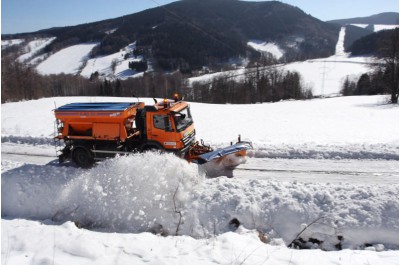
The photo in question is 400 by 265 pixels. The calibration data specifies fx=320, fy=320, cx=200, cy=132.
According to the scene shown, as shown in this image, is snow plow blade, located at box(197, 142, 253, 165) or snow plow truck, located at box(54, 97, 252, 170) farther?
snow plow truck, located at box(54, 97, 252, 170)

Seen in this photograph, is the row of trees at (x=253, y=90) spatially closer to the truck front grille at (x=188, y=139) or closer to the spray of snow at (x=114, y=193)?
the truck front grille at (x=188, y=139)

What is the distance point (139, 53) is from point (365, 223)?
152 metres

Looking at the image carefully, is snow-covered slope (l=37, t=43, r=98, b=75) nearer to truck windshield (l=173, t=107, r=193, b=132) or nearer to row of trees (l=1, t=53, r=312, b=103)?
row of trees (l=1, t=53, r=312, b=103)

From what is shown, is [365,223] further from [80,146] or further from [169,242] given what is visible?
[80,146]

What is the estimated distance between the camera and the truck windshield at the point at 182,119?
12.2 m

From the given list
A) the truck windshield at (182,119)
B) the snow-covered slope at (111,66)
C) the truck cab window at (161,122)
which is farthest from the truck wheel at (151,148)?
the snow-covered slope at (111,66)

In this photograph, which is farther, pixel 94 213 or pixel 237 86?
pixel 237 86

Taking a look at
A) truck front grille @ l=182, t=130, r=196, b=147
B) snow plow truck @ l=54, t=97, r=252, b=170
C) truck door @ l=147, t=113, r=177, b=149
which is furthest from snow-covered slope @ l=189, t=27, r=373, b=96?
truck door @ l=147, t=113, r=177, b=149

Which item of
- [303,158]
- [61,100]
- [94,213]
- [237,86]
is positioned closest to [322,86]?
[237,86]

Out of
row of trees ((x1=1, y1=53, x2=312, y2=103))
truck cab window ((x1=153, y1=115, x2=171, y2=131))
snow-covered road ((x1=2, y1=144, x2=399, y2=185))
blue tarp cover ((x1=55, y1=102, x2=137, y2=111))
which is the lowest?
snow-covered road ((x1=2, y1=144, x2=399, y2=185))

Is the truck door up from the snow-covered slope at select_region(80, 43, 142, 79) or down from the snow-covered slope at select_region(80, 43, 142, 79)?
down

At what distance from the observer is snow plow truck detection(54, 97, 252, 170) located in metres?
12.2

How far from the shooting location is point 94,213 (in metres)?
10.1

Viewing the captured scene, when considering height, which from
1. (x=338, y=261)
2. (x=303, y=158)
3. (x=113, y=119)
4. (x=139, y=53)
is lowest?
(x=338, y=261)
